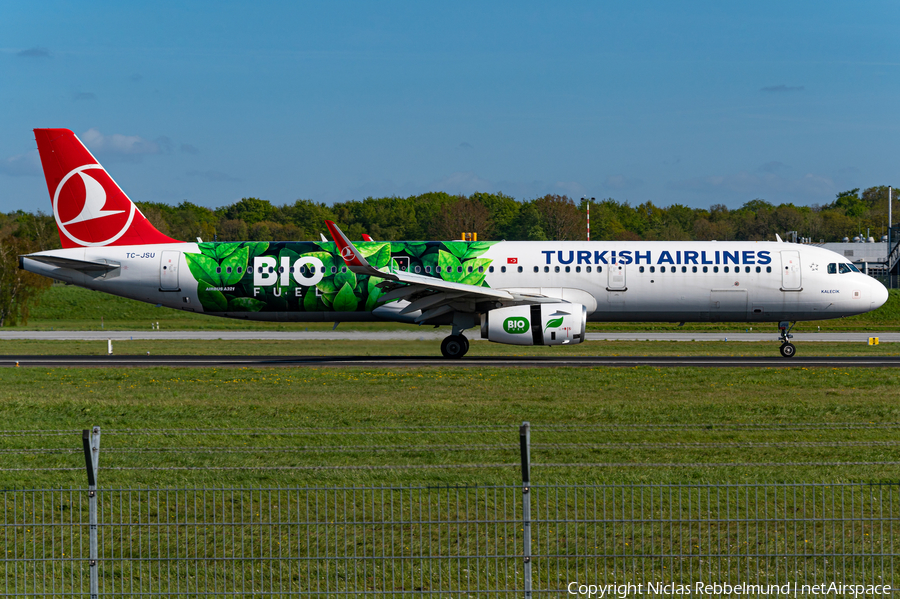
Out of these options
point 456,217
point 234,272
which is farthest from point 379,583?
point 456,217

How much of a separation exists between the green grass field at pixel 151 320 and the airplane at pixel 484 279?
16165 millimetres

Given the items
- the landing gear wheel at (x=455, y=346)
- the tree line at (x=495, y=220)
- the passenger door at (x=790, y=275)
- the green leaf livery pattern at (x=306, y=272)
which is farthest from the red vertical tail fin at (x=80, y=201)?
the tree line at (x=495, y=220)

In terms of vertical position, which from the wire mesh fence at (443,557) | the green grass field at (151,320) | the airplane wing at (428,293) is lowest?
the wire mesh fence at (443,557)

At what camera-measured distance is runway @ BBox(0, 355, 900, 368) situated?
27.4m

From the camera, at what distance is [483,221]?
101312 mm

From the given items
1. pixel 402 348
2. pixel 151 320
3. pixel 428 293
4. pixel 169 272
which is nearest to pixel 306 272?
pixel 402 348

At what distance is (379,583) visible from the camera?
786 centimetres

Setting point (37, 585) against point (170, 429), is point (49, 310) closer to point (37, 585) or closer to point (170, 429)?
point (170, 429)

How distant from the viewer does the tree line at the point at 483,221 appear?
323 feet

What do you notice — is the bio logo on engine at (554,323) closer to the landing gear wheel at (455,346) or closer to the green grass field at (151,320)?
the landing gear wheel at (455,346)

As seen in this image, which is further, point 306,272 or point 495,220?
point 495,220

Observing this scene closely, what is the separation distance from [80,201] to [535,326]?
57.2 feet

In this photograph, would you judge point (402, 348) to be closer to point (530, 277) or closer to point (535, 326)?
point (530, 277)

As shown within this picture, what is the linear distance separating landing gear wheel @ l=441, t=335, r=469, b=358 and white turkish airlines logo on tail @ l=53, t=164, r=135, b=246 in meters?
12.7
